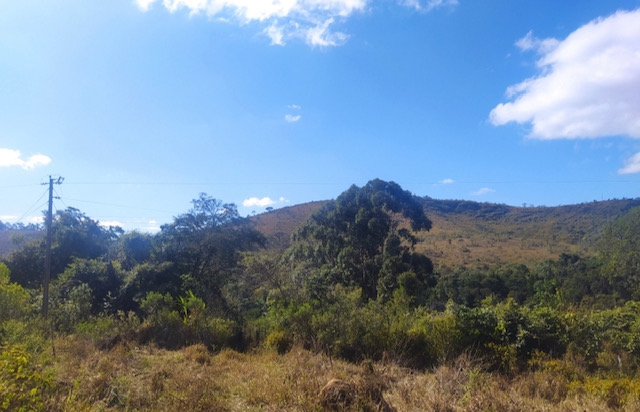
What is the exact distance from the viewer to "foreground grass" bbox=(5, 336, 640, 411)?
625 centimetres

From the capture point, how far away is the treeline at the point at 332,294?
9.47 m

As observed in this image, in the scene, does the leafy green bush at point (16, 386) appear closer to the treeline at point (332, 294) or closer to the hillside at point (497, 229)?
the treeline at point (332, 294)

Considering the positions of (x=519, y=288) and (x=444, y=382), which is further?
(x=519, y=288)

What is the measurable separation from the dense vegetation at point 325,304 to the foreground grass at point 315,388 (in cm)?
9

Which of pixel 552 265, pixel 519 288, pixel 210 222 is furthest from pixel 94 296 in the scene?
pixel 552 265

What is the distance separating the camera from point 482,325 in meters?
9.78

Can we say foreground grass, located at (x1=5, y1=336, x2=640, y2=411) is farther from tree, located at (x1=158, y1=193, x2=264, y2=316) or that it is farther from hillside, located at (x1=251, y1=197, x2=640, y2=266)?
hillside, located at (x1=251, y1=197, x2=640, y2=266)

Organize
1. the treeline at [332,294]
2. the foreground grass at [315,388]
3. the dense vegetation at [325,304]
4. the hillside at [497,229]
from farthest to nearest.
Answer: the hillside at [497,229] → the treeline at [332,294] → the dense vegetation at [325,304] → the foreground grass at [315,388]

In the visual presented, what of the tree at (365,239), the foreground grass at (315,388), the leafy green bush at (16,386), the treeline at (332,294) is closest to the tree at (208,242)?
the treeline at (332,294)

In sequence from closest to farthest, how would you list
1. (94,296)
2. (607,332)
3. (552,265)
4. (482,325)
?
(607,332)
(482,325)
(94,296)
(552,265)

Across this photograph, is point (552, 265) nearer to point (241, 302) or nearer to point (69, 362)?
point (241, 302)

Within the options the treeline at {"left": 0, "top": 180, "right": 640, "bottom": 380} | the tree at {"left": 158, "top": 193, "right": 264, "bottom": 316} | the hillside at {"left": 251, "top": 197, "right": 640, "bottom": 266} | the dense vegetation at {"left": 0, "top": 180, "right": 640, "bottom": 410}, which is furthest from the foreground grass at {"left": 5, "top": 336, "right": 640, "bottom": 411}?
the hillside at {"left": 251, "top": 197, "right": 640, "bottom": 266}

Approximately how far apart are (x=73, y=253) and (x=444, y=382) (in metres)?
25.8

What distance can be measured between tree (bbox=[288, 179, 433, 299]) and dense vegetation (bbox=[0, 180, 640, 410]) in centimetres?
8
